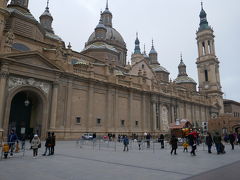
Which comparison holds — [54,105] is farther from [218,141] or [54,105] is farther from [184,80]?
[184,80]

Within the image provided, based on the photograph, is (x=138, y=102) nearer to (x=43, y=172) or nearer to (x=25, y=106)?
(x=25, y=106)

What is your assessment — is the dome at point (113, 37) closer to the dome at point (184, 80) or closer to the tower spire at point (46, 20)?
the tower spire at point (46, 20)

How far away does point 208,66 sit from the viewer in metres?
75.4

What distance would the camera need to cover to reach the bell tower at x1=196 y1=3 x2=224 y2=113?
240 ft

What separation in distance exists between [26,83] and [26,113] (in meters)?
5.31

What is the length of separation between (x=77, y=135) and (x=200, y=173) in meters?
24.3

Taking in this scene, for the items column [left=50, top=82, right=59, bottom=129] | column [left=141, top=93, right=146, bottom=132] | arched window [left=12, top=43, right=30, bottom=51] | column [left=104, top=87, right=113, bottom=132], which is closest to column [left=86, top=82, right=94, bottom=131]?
column [left=104, top=87, right=113, bottom=132]

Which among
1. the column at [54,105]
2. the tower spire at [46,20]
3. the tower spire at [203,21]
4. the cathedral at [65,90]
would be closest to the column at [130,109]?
the cathedral at [65,90]

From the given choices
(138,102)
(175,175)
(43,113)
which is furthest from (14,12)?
(175,175)

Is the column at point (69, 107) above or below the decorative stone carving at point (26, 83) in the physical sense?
below

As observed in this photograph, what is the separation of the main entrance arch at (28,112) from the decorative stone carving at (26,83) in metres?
0.52

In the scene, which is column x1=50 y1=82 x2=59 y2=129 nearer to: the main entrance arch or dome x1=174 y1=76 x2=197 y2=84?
the main entrance arch

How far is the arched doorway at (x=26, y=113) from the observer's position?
27766 millimetres

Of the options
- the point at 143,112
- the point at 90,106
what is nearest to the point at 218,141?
the point at 90,106
